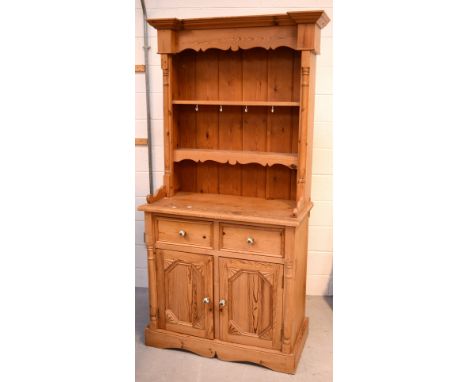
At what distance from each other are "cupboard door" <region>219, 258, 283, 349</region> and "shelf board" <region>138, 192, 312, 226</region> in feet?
0.85

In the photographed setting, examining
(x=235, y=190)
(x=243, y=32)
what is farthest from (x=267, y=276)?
(x=243, y=32)

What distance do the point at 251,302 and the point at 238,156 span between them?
0.83m

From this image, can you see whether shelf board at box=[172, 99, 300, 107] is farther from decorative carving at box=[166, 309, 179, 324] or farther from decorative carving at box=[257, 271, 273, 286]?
decorative carving at box=[166, 309, 179, 324]

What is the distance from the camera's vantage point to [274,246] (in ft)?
7.49

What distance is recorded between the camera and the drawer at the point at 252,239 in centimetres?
228

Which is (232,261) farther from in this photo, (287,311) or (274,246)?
(287,311)

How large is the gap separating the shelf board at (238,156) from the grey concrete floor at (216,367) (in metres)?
1.11

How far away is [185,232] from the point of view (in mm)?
2432

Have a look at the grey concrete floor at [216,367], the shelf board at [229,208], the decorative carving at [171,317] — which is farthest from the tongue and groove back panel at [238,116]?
the grey concrete floor at [216,367]

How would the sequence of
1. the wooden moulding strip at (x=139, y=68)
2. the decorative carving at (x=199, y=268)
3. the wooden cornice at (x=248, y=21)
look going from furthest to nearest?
the wooden moulding strip at (x=139, y=68) → the decorative carving at (x=199, y=268) → the wooden cornice at (x=248, y=21)

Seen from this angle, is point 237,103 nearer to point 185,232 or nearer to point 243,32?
point 243,32

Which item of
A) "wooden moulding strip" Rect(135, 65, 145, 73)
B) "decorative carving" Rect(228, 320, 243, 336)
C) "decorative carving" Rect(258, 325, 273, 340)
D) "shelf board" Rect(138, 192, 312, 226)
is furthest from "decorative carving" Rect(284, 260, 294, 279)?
"wooden moulding strip" Rect(135, 65, 145, 73)

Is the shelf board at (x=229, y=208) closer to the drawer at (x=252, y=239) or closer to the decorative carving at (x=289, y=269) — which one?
the drawer at (x=252, y=239)
